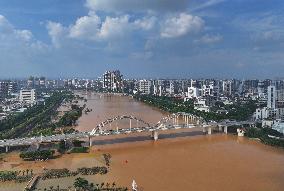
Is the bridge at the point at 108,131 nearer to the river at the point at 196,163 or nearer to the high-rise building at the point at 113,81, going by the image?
the river at the point at 196,163

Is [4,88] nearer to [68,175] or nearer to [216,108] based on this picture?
[216,108]

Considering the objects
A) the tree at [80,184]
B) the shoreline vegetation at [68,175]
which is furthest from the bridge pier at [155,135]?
the tree at [80,184]

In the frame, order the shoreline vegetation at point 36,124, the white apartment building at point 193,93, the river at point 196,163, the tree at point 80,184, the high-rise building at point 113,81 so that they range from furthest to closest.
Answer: the high-rise building at point 113,81 < the white apartment building at point 193,93 < the shoreline vegetation at point 36,124 < the river at point 196,163 < the tree at point 80,184

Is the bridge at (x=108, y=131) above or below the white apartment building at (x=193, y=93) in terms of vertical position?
below

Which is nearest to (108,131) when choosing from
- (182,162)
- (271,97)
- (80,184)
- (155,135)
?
(155,135)

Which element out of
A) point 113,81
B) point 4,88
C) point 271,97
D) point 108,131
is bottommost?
point 108,131

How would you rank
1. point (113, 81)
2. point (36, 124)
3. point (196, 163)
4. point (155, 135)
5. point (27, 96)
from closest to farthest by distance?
1. point (196, 163)
2. point (155, 135)
3. point (36, 124)
4. point (27, 96)
5. point (113, 81)

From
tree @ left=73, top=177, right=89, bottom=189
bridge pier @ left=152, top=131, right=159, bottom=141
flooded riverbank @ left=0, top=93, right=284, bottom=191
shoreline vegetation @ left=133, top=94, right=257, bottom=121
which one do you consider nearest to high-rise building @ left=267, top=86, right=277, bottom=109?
shoreline vegetation @ left=133, top=94, right=257, bottom=121

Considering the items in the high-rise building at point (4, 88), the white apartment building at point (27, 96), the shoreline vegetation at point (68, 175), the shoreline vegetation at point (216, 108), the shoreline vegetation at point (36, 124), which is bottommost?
the shoreline vegetation at point (68, 175)

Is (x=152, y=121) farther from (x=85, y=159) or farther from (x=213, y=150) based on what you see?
(x=85, y=159)

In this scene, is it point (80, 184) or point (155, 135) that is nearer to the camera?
point (80, 184)

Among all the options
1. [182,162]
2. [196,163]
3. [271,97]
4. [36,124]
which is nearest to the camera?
[196,163]

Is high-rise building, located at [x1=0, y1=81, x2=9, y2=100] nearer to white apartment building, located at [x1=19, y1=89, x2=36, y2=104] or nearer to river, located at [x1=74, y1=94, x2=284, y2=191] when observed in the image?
white apartment building, located at [x1=19, y1=89, x2=36, y2=104]
